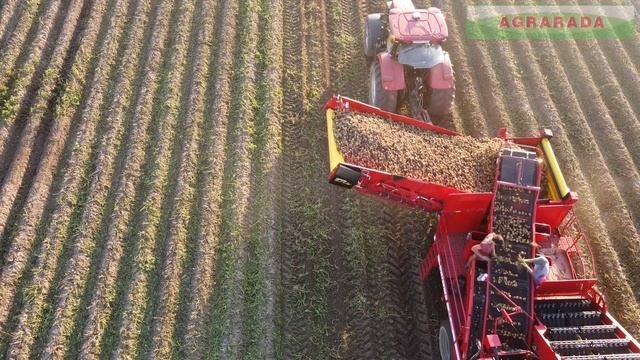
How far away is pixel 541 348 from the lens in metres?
5.00

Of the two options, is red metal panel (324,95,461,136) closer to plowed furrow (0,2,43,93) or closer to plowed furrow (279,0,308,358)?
plowed furrow (279,0,308,358)

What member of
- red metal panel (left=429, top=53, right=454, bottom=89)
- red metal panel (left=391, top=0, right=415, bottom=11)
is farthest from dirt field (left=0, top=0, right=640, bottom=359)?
Result: red metal panel (left=391, top=0, right=415, bottom=11)

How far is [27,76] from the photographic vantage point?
823 centimetres

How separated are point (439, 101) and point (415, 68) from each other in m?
0.61

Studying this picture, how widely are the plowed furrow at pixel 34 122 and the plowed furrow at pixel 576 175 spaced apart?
24.5 feet

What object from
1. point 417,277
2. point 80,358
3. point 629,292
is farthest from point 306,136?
point 629,292

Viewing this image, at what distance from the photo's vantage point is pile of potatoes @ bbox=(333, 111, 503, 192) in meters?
6.12

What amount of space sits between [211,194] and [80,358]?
2518mm

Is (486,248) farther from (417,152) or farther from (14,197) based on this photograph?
(14,197)

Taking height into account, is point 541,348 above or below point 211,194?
above

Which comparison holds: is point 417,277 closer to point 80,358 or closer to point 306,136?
point 306,136

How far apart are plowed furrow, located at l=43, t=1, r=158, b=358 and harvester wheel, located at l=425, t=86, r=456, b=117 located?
4573 mm

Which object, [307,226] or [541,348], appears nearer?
[541,348]

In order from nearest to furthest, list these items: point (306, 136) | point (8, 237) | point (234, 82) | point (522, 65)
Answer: point (8, 237) < point (306, 136) < point (234, 82) < point (522, 65)
